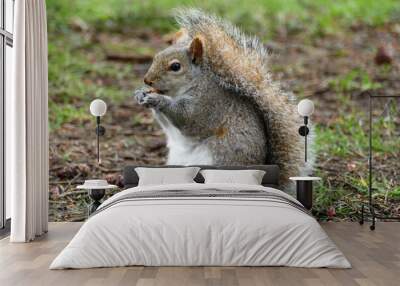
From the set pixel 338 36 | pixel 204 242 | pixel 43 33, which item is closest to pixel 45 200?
pixel 43 33

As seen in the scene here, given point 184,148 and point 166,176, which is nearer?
point 166,176

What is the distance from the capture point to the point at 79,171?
5438 mm

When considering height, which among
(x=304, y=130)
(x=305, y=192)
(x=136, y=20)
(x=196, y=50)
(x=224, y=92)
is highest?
(x=136, y=20)

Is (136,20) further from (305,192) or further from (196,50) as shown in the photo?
(305,192)

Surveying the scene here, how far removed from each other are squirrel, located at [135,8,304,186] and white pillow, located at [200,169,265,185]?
293mm

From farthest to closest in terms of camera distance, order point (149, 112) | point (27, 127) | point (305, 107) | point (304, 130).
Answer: point (149, 112) < point (304, 130) < point (305, 107) < point (27, 127)

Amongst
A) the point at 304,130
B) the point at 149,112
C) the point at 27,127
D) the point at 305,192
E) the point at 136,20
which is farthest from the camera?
the point at 136,20

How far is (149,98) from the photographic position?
4.78 metres

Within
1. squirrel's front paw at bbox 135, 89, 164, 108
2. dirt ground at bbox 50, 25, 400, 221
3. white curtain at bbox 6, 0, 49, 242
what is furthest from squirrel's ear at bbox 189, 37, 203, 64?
white curtain at bbox 6, 0, 49, 242

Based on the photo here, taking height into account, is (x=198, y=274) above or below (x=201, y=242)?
below

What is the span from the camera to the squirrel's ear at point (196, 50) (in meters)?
4.81

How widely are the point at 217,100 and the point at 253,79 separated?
0.37m

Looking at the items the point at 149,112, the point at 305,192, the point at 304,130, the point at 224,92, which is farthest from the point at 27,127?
the point at 304,130

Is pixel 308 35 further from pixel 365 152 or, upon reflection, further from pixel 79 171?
pixel 79 171
